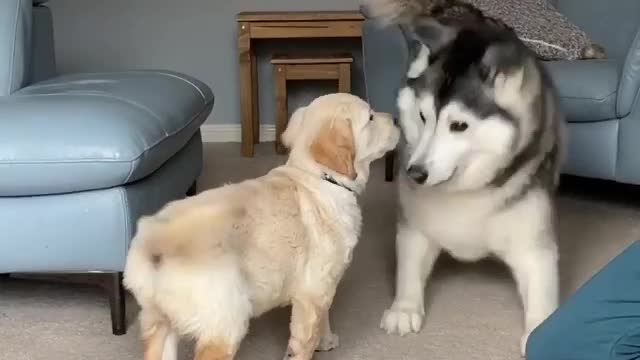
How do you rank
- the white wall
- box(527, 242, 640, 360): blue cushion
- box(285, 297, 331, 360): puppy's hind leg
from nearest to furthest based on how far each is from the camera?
box(527, 242, 640, 360): blue cushion → box(285, 297, 331, 360): puppy's hind leg → the white wall

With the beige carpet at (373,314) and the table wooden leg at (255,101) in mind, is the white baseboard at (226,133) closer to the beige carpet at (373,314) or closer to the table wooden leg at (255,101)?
the table wooden leg at (255,101)

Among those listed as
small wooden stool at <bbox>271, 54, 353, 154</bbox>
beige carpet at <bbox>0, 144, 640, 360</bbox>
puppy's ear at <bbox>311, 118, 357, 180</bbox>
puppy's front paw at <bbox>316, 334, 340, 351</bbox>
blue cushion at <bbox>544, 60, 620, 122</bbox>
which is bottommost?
beige carpet at <bbox>0, 144, 640, 360</bbox>

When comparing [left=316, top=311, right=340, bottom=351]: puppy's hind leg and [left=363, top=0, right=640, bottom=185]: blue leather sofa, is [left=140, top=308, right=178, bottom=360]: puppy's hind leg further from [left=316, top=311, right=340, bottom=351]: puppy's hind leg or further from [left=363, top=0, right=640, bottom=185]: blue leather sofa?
[left=363, top=0, right=640, bottom=185]: blue leather sofa

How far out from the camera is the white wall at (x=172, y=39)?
4027 mm

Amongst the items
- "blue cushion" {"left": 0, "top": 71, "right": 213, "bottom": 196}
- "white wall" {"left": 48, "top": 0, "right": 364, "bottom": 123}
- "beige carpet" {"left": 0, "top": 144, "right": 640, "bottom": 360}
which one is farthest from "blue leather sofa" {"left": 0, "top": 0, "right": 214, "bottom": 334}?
"white wall" {"left": 48, "top": 0, "right": 364, "bottom": 123}

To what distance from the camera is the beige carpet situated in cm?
172

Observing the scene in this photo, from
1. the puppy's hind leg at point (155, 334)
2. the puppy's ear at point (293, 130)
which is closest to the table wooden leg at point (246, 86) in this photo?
the puppy's ear at point (293, 130)

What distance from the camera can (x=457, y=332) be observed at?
1.82 metres

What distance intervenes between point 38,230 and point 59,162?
0.17 meters

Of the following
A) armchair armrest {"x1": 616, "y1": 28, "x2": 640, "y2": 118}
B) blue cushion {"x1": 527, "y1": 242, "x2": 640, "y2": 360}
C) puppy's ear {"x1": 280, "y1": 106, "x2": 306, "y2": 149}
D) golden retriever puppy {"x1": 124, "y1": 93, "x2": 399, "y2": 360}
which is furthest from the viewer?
armchair armrest {"x1": 616, "y1": 28, "x2": 640, "y2": 118}

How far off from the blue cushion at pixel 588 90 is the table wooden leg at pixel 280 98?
1.45 meters

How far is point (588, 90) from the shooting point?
2.52m

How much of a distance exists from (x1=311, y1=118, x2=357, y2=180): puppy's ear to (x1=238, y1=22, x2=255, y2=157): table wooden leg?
2.20 meters

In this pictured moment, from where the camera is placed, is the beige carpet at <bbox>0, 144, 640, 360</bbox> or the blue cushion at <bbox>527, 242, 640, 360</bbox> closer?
the blue cushion at <bbox>527, 242, 640, 360</bbox>
